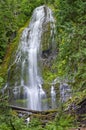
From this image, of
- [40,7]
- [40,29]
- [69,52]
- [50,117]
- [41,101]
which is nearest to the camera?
[69,52]

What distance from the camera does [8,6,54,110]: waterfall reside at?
763 inches

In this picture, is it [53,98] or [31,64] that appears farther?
[31,64]

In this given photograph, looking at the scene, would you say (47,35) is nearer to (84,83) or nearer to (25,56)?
(25,56)

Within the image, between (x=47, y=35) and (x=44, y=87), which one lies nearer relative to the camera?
(x=44, y=87)

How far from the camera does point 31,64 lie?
21.9m

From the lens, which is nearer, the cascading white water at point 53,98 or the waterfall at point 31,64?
the cascading white water at point 53,98

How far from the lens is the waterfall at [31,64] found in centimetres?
1939

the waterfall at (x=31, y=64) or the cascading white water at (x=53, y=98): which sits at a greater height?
the waterfall at (x=31, y=64)

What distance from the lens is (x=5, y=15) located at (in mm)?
22969

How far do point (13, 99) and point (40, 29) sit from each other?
7.39 metres

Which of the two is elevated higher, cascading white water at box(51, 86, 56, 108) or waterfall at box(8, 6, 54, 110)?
waterfall at box(8, 6, 54, 110)

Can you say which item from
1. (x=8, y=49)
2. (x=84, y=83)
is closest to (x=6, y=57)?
(x=8, y=49)

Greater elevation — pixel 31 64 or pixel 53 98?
pixel 31 64

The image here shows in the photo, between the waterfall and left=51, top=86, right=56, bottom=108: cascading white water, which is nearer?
left=51, top=86, right=56, bottom=108: cascading white water
